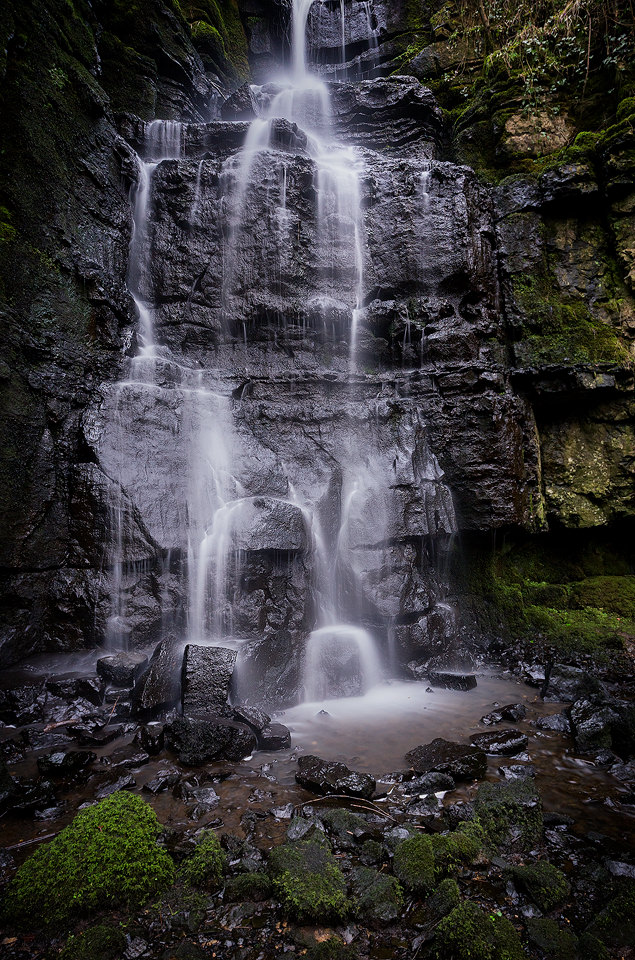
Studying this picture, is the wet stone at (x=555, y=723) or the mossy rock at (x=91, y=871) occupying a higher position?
A: the mossy rock at (x=91, y=871)

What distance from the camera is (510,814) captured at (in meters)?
3.54

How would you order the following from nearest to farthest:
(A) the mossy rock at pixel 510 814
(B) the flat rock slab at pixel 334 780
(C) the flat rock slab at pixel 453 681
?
(A) the mossy rock at pixel 510 814 < (B) the flat rock slab at pixel 334 780 < (C) the flat rock slab at pixel 453 681

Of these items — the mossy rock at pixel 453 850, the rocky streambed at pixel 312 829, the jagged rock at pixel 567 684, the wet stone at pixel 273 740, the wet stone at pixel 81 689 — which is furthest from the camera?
the jagged rock at pixel 567 684

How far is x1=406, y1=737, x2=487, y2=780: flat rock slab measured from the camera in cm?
Result: 429

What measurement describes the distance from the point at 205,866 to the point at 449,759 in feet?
8.20

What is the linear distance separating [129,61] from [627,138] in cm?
1295

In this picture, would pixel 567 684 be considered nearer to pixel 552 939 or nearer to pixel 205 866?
pixel 552 939

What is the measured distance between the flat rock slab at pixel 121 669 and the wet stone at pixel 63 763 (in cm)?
162

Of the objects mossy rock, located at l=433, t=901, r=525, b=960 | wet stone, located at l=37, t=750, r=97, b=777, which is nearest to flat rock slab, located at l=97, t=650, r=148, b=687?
wet stone, located at l=37, t=750, r=97, b=777

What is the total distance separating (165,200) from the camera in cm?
1097

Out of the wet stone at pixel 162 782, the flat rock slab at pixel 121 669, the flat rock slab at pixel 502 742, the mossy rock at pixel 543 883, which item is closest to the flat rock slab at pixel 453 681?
the flat rock slab at pixel 502 742

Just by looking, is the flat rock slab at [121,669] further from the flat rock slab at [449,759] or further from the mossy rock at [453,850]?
the mossy rock at [453,850]

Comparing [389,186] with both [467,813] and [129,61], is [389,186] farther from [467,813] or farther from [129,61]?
[467,813]

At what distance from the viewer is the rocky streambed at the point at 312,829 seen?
2590 mm
